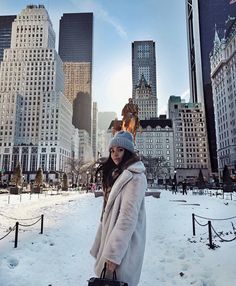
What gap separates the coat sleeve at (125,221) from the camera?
2.77m

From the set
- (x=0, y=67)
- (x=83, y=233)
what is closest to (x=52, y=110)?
(x=0, y=67)

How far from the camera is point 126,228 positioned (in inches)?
112

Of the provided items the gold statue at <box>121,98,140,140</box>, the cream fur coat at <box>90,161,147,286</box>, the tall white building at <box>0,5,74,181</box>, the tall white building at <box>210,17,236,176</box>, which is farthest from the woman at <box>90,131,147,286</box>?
the tall white building at <box>0,5,74,181</box>

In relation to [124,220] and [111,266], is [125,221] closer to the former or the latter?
[124,220]

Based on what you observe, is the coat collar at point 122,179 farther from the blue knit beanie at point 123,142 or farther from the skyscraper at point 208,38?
the skyscraper at point 208,38

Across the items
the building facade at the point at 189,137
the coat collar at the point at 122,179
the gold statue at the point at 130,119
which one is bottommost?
the coat collar at the point at 122,179

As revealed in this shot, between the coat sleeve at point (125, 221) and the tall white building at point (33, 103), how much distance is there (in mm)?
118885

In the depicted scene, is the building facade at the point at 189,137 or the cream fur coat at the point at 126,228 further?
the building facade at the point at 189,137

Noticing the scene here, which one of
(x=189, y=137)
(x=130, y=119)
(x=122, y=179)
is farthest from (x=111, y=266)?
(x=189, y=137)

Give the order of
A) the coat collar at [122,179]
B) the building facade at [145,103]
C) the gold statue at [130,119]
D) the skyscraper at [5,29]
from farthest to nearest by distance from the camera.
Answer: the skyscraper at [5,29], the building facade at [145,103], the gold statue at [130,119], the coat collar at [122,179]

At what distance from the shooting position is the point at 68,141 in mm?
144000

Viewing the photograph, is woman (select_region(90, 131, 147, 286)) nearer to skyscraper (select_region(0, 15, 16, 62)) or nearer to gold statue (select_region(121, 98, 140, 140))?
gold statue (select_region(121, 98, 140, 140))

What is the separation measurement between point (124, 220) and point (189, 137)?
5026 inches

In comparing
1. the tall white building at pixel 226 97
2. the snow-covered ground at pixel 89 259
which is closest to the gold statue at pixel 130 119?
the snow-covered ground at pixel 89 259
